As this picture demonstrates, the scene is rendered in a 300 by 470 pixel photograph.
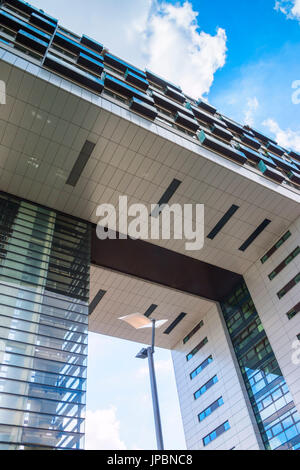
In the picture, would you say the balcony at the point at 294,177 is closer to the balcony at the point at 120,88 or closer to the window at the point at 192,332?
the balcony at the point at 120,88

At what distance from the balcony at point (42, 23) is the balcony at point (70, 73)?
6302 mm

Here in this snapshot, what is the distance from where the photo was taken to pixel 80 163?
22.2 m

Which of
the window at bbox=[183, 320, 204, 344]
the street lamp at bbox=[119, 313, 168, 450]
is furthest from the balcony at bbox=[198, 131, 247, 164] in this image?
the street lamp at bbox=[119, 313, 168, 450]

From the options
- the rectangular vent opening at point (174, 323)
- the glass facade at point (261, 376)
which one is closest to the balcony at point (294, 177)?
the glass facade at point (261, 376)

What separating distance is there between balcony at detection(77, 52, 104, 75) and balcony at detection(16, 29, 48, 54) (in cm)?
247

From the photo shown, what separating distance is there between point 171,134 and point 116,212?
6137mm

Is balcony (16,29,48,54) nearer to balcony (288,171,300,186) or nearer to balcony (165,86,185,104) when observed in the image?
balcony (165,86,185,104)

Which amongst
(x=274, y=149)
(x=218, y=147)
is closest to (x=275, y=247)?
(x=218, y=147)

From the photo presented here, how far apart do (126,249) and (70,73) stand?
1239cm

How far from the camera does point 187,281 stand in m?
31.5

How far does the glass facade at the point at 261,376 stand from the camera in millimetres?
23500

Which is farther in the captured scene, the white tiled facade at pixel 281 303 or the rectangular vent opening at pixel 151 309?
the rectangular vent opening at pixel 151 309
